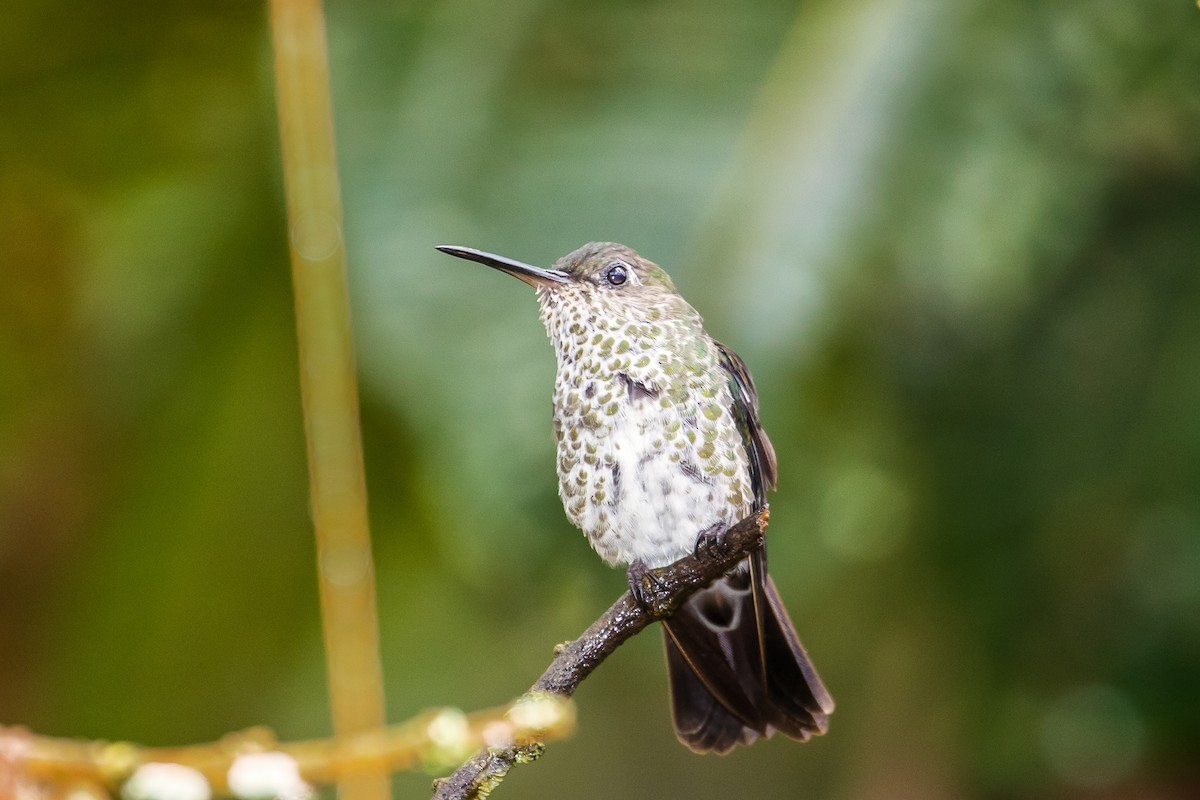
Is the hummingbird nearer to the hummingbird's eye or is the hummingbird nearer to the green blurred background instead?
the hummingbird's eye

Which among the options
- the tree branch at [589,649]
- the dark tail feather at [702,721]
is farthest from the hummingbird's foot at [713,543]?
the dark tail feather at [702,721]

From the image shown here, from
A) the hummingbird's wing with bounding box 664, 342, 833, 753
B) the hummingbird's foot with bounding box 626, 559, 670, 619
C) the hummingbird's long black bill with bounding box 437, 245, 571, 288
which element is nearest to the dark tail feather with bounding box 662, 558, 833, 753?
the hummingbird's wing with bounding box 664, 342, 833, 753

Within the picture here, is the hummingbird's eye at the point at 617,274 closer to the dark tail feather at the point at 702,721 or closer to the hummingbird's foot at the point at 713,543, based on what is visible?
the hummingbird's foot at the point at 713,543

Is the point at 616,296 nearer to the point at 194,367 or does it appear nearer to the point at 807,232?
the point at 807,232

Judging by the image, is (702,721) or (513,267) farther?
(702,721)

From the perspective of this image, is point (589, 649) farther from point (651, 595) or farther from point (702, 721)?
point (702, 721)

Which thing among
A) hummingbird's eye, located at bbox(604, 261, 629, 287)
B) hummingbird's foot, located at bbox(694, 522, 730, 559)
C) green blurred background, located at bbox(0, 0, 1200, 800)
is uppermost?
green blurred background, located at bbox(0, 0, 1200, 800)

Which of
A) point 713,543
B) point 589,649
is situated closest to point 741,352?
point 713,543
